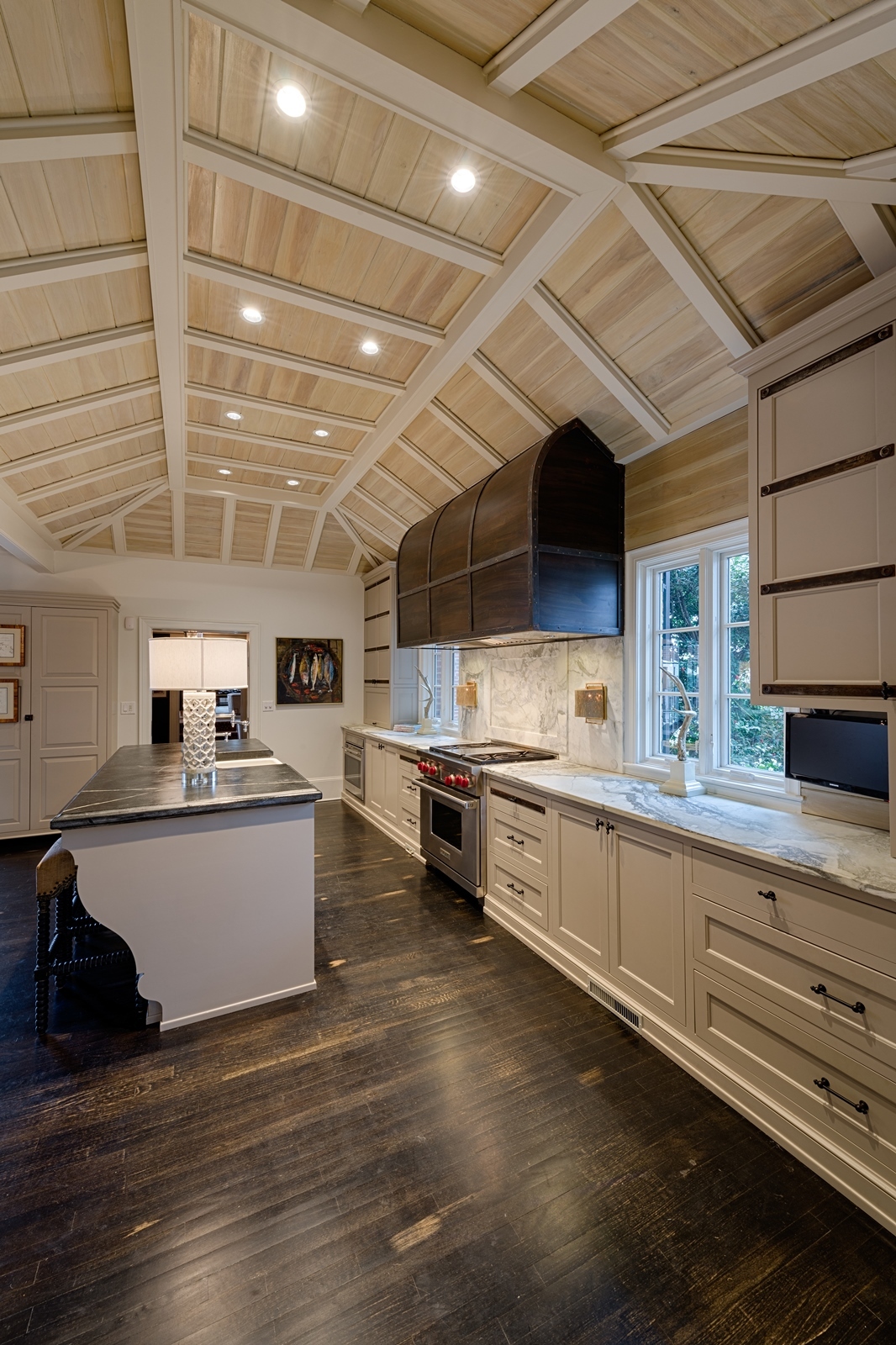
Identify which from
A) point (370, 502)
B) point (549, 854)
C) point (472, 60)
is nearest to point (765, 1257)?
point (549, 854)

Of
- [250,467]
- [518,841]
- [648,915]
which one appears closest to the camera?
[648,915]

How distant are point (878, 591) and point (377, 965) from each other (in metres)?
2.65

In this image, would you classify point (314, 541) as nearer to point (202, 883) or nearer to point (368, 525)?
point (368, 525)

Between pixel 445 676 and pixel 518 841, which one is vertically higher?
pixel 445 676

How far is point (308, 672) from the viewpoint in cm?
646

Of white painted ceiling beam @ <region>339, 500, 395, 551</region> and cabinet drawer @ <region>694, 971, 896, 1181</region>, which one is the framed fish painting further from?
cabinet drawer @ <region>694, 971, 896, 1181</region>

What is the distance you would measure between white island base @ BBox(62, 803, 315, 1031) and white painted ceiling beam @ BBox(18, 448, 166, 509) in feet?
10.2

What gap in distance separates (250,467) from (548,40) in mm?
3552

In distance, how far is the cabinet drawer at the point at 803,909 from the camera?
1.46 meters

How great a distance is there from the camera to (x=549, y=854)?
9.20 ft

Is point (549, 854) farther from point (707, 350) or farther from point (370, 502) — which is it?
point (370, 502)

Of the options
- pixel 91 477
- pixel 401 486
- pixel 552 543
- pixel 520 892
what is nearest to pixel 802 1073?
pixel 520 892

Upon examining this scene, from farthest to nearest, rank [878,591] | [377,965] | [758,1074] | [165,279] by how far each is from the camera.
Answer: [377,965] < [165,279] < [758,1074] < [878,591]

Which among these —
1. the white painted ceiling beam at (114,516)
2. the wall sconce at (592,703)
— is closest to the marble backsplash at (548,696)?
the wall sconce at (592,703)
